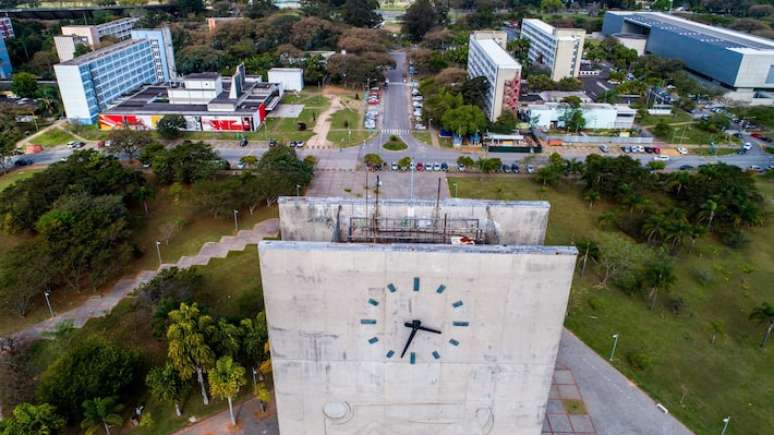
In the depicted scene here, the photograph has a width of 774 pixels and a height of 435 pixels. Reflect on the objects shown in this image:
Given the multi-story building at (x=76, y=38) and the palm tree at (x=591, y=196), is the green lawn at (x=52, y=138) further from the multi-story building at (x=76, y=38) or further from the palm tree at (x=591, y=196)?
the palm tree at (x=591, y=196)

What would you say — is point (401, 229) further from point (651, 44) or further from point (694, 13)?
point (694, 13)

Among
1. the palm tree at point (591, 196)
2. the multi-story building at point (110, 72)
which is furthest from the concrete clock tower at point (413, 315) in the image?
the multi-story building at point (110, 72)

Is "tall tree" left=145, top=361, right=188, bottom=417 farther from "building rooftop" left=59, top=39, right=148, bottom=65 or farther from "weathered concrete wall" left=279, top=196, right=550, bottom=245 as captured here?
"building rooftop" left=59, top=39, right=148, bottom=65

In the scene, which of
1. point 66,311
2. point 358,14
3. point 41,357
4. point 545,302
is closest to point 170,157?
point 66,311

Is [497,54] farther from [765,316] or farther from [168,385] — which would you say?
[168,385]

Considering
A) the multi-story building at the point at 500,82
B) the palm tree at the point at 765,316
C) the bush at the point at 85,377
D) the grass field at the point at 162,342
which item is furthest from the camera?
the multi-story building at the point at 500,82

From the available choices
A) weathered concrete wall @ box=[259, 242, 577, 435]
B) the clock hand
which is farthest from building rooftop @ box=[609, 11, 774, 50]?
the clock hand
